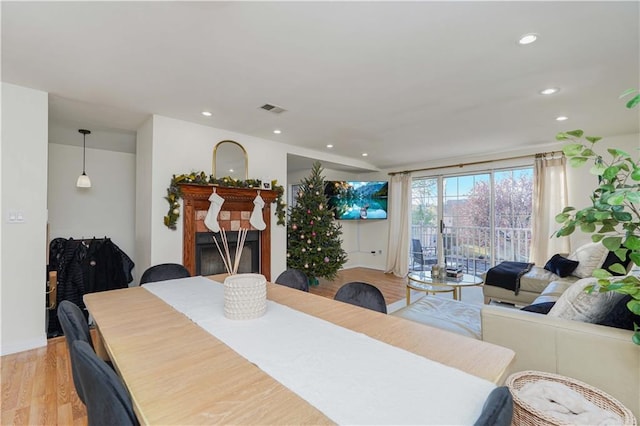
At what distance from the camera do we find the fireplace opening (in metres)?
3.61

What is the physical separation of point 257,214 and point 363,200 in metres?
2.87

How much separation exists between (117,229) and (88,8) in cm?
370

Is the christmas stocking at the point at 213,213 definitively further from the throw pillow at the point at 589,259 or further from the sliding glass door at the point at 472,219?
the throw pillow at the point at 589,259

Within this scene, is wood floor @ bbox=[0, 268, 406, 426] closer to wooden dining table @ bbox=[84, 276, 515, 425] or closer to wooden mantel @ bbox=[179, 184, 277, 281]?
wooden dining table @ bbox=[84, 276, 515, 425]

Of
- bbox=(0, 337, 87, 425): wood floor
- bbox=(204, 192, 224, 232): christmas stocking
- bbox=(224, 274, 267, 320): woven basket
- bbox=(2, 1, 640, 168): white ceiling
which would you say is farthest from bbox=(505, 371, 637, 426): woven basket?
bbox=(204, 192, 224, 232): christmas stocking

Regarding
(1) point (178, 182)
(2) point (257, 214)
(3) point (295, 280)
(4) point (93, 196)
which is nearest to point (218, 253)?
(2) point (257, 214)

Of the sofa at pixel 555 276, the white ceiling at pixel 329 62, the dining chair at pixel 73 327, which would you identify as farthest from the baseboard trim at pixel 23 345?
the sofa at pixel 555 276

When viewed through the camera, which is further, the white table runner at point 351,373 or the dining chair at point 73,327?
the dining chair at point 73,327

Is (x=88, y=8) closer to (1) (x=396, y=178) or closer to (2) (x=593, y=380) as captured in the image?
(2) (x=593, y=380)

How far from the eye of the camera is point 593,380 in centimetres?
134

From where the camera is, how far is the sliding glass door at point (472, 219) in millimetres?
4633

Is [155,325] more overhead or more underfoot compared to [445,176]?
more underfoot

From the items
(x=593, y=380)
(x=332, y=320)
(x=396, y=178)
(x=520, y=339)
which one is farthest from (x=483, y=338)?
(x=396, y=178)

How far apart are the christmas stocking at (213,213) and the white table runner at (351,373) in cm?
227
